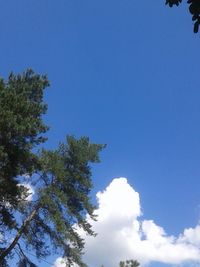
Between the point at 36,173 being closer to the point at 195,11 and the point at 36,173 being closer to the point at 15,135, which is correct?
the point at 15,135

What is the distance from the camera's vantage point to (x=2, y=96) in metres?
21.8

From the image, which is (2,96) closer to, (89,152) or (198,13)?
(89,152)

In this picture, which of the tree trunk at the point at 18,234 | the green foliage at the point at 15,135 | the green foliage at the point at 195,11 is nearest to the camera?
the green foliage at the point at 195,11

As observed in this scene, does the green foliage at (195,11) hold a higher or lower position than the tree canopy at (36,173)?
lower

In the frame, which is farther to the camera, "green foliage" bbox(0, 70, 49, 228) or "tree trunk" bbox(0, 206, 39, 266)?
"tree trunk" bbox(0, 206, 39, 266)

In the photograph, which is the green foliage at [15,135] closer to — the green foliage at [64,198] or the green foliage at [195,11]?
the green foliage at [64,198]

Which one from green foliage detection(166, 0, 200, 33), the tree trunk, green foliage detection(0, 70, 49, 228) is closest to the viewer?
green foliage detection(166, 0, 200, 33)

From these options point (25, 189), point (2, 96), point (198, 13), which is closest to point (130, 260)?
point (25, 189)

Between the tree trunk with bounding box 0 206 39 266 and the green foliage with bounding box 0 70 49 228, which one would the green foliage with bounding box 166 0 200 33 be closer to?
the green foliage with bounding box 0 70 49 228

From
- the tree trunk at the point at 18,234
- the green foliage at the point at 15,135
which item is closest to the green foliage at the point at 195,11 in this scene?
the green foliage at the point at 15,135

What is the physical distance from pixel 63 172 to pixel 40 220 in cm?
344

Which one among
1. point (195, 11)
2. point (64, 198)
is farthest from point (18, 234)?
point (195, 11)

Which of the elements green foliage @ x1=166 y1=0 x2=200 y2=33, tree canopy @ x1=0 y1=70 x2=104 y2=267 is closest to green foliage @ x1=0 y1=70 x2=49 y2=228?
tree canopy @ x1=0 y1=70 x2=104 y2=267

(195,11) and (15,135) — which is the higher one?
(15,135)
